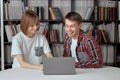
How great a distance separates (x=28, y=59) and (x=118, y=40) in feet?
5.89

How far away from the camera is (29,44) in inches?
101

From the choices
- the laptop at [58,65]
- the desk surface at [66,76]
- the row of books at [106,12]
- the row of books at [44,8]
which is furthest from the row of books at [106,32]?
the laptop at [58,65]

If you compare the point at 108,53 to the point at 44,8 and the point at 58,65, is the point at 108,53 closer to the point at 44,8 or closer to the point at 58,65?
the point at 44,8

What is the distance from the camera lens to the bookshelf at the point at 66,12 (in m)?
3.80

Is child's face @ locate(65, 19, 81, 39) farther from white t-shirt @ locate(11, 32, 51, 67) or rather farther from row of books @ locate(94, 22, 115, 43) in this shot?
row of books @ locate(94, 22, 115, 43)

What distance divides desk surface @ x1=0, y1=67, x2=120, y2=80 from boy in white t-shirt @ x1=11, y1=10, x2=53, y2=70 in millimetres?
285

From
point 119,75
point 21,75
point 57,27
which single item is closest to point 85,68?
point 119,75

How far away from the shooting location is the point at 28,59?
253 centimetres

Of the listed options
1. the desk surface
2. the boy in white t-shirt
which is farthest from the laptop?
the boy in white t-shirt

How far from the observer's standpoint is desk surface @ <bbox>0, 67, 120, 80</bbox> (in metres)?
1.89

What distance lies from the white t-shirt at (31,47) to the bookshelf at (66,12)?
1.25m

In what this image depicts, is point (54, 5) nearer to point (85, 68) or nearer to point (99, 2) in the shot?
point (99, 2)

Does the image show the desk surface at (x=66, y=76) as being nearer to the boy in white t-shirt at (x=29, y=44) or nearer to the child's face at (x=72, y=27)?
the boy in white t-shirt at (x=29, y=44)

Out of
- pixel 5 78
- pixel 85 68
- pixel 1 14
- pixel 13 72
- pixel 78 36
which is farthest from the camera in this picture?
pixel 1 14
